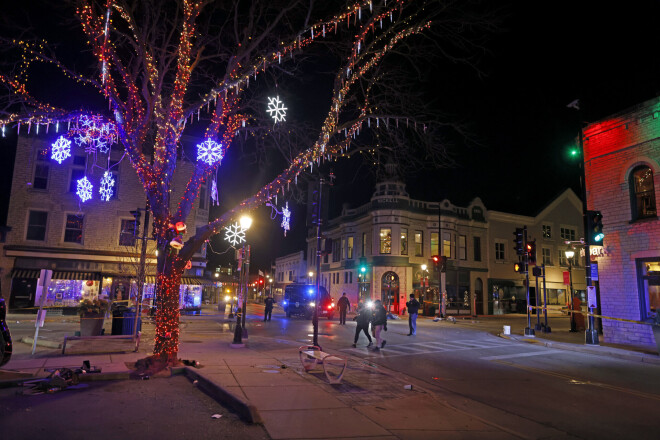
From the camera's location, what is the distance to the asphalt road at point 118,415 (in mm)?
5547

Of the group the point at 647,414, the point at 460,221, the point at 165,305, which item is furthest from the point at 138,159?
the point at 460,221

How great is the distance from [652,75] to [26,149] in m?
32.9

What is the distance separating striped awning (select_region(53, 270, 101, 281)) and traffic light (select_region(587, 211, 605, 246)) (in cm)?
2755

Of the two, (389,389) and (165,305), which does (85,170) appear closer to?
(165,305)

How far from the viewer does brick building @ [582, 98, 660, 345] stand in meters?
16.1

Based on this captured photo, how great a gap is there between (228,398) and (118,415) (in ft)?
5.23

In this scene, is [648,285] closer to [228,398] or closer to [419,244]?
[228,398]

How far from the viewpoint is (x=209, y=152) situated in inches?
402

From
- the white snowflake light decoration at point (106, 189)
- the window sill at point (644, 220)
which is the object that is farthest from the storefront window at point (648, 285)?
the white snowflake light decoration at point (106, 189)

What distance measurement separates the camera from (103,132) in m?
11.3

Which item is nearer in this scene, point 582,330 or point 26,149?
point 582,330

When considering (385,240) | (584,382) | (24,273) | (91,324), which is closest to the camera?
(584,382)

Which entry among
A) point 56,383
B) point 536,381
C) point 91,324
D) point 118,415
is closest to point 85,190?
point 91,324

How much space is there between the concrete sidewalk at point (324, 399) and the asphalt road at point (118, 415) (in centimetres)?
38
